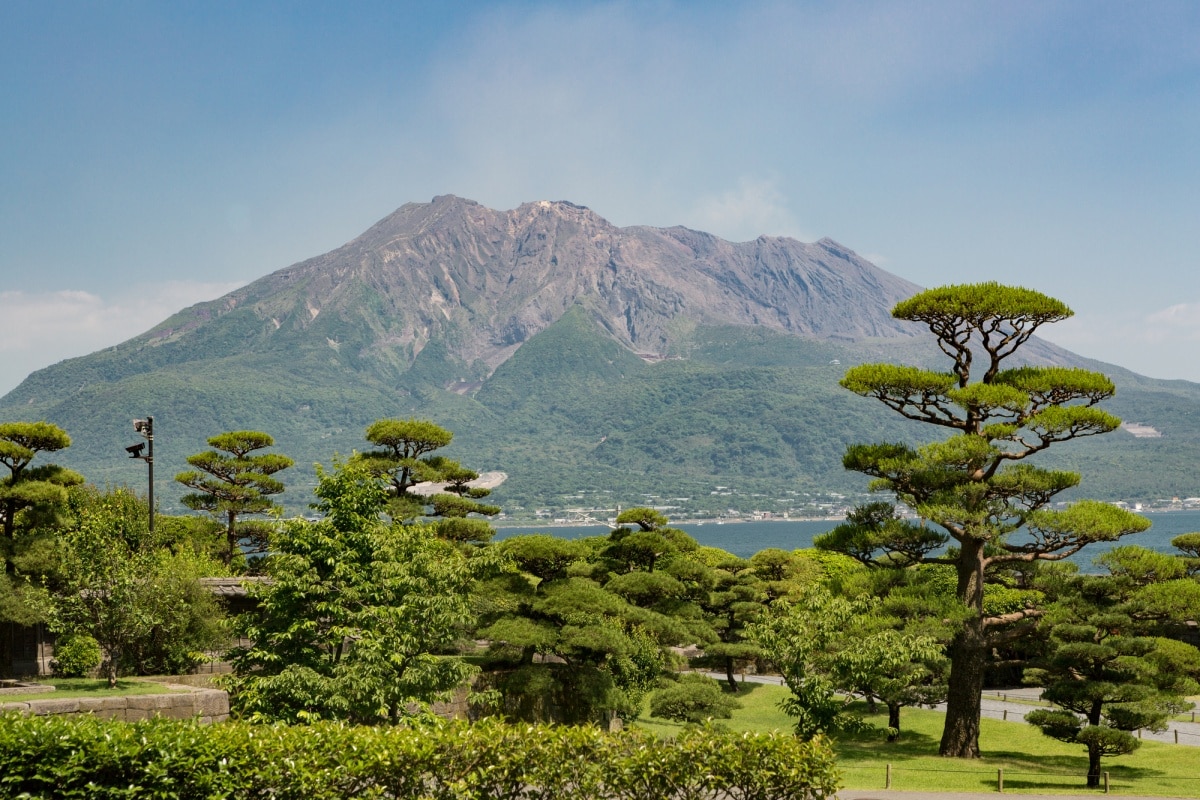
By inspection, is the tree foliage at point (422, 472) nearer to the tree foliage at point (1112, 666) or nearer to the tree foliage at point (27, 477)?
the tree foliage at point (27, 477)

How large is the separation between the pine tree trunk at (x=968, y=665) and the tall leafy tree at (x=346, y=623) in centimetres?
1155

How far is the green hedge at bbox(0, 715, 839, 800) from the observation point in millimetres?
10797

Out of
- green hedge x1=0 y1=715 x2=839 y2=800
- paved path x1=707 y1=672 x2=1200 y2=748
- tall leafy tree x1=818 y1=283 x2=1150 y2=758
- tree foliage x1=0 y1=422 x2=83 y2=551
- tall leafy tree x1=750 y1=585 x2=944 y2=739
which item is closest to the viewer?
green hedge x1=0 y1=715 x2=839 y2=800

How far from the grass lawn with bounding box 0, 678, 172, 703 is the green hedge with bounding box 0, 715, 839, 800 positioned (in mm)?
6130

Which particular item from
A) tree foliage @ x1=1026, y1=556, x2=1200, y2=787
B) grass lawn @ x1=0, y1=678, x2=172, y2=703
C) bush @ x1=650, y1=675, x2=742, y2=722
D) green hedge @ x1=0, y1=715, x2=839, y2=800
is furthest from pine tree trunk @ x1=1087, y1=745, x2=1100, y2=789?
grass lawn @ x1=0, y1=678, x2=172, y2=703

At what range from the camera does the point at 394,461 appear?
120ft

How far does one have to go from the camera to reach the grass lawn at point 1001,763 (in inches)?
808

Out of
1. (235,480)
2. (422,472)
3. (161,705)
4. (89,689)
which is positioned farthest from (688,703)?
(235,480)

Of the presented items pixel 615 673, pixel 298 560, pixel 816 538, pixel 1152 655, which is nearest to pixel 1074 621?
pixel 1152 655

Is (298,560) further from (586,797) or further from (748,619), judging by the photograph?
(748,619)

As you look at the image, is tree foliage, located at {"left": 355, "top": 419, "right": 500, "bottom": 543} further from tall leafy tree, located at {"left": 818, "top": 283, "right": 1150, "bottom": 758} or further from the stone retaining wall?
the stone retaining wall

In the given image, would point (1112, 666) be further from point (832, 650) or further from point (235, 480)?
point (235, 480)

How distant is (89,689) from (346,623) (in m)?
5.38

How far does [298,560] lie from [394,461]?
20.1 meters
